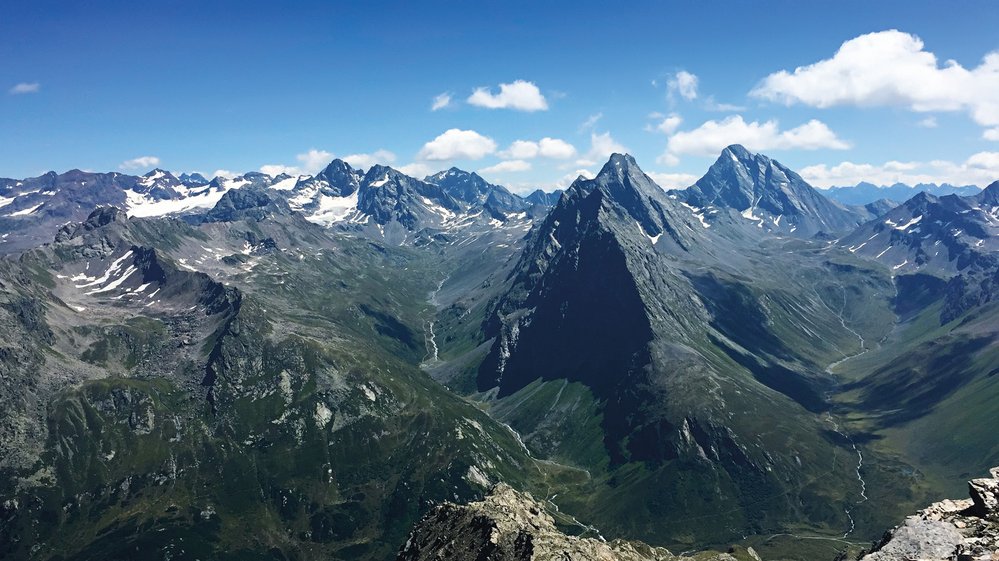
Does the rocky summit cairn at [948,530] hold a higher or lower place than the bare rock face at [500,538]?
higher

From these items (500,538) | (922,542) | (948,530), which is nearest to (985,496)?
(948,530)

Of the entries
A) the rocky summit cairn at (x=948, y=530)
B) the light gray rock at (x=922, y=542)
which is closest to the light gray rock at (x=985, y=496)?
the rocky summit cairn at (x=948, y=530)

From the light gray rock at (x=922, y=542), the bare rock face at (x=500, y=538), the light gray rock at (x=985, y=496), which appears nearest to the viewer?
the light gray rock at (x=922, y=542)

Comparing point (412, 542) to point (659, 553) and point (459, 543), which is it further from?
point (659, 553)

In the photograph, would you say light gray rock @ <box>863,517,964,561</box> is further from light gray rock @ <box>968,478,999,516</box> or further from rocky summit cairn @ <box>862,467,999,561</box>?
light gray rock @ <box>968,478,999,516</box>

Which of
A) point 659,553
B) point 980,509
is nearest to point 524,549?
point 659,553

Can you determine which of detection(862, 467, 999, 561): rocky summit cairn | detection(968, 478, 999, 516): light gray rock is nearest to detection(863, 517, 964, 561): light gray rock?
detection(862, 467, 999, 561): rocky summit cairn

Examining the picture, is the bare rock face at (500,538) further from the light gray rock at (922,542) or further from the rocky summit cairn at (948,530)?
the rocky summit cairn at (948,530)

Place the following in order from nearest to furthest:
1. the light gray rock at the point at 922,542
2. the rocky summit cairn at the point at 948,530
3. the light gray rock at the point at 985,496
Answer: the rocky summit cairn at the point at 948,530 → the light gray rock at the point at 922,542 → the light gray rock at the point at 985,496
